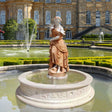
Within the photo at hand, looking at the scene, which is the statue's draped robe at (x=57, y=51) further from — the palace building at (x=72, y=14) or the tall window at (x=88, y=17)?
the tall window at (x=88, y=17)

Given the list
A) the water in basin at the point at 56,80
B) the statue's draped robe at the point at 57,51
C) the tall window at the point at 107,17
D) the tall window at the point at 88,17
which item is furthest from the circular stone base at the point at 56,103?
the tall window at the point at 107,17

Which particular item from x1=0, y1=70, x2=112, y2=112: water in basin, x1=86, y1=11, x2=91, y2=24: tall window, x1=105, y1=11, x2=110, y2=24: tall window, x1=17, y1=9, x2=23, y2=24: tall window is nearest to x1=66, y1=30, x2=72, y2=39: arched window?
x1=86, y1=11, x2=91, y2=24: tall window

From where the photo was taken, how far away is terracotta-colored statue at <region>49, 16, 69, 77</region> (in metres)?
5.70

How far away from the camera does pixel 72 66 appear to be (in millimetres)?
8594

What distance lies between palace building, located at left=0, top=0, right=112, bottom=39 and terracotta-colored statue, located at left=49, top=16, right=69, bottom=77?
28.4m

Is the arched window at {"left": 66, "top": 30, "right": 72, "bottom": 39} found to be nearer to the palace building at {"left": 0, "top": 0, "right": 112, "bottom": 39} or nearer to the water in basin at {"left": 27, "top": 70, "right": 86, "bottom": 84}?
the palace building at {"left": 0, "top": 0, "right": 112, "bottom": 39}

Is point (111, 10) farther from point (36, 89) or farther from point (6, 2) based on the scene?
point (36, 89)

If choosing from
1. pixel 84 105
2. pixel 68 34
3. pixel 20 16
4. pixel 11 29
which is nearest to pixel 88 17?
pixel 68 34

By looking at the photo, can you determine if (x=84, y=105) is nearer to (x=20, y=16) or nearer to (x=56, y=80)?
(x=56, y=80)

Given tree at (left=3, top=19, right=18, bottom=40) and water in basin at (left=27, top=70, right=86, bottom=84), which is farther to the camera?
tree at (left=3, top=19, right=18, bottom=40)

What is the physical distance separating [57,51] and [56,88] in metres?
1.52

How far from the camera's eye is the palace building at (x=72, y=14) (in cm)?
3444

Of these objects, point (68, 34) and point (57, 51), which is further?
point (68, 34)

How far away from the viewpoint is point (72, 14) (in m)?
35.2
